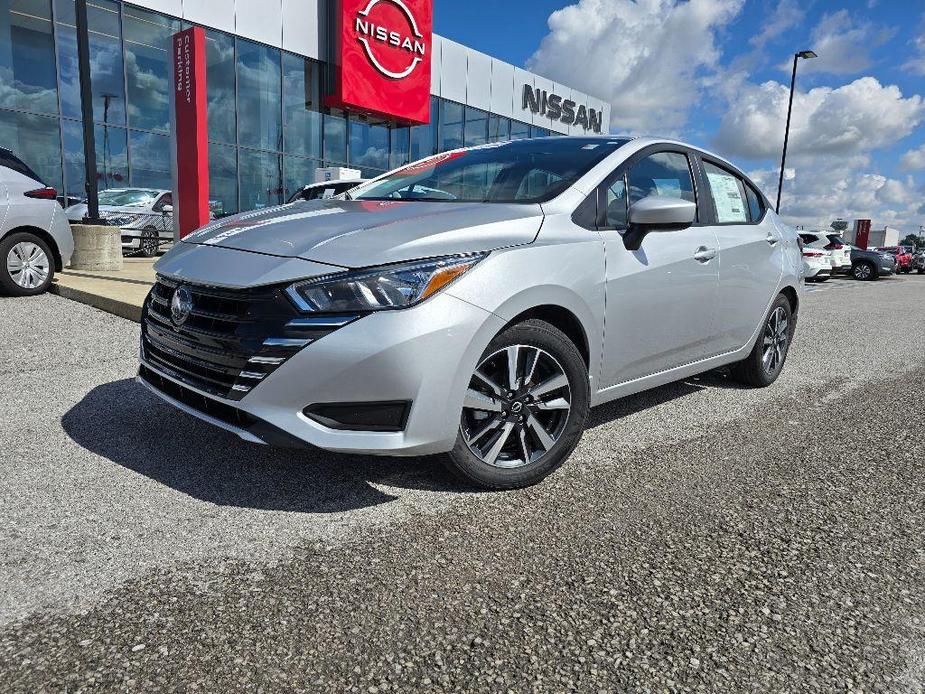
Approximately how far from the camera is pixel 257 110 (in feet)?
65.6

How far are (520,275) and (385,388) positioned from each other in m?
0.72

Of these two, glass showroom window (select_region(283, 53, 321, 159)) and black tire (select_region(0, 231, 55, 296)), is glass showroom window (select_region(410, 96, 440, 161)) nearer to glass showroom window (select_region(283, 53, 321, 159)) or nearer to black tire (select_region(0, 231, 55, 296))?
glass showroom window (select_region(283, 53, 321, 159))

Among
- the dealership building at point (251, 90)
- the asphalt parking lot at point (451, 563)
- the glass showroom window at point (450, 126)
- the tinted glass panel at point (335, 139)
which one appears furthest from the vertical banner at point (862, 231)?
the asphalt parking lot at point (451, 563)

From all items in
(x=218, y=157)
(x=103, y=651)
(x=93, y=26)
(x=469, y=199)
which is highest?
(x=93, y=26)

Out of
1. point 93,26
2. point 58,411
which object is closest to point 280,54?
point 93,26

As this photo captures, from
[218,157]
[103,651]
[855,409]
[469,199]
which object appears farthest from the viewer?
[218,157]

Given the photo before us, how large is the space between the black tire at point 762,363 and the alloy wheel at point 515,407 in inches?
94.5

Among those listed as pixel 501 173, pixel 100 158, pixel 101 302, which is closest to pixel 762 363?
pixel 501 173

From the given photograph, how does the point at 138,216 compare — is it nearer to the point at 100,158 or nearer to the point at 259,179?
the point at 100,158

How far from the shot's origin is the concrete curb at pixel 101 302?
251 inches

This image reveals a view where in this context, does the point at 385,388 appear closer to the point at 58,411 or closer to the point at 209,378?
the point at 209,378

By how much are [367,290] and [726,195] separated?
288 centimetres

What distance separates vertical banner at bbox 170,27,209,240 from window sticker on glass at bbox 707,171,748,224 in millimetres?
7559

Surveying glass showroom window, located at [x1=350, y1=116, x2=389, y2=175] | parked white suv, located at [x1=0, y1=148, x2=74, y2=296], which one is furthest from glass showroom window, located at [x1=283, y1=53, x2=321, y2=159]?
parked white suv, located at [x1=0, y1=148, x2=74, y2=296]
